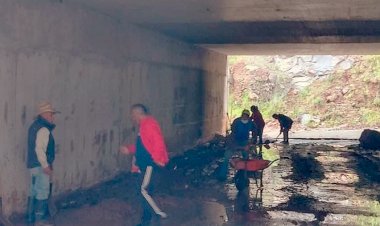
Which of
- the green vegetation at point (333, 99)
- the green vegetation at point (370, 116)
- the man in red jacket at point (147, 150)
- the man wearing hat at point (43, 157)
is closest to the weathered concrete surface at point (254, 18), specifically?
the man wearing hat at point (43, 157)

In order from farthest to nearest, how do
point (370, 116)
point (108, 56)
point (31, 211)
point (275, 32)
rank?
point (370, 116)
point (275, 32)
point (108, 56)
point (31, 211)

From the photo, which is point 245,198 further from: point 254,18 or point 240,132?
point 254,18

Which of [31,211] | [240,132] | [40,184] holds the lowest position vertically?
[31,211]

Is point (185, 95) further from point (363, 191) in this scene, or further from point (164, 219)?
point (164, 219)

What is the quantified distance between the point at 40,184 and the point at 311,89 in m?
35.2

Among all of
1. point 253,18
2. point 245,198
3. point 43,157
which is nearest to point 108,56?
point 253,18

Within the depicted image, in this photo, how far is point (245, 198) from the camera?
11680 millimetres

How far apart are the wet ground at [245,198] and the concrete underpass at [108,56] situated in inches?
34.7

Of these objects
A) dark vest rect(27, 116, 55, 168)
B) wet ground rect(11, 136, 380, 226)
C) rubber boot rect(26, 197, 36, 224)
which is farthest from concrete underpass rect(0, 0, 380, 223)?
wet ground rect(11, 136, 380, 226)

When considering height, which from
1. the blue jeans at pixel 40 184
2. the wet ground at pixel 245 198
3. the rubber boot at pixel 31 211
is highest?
the blue jeans at pixel 40 184

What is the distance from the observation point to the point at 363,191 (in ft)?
42.5

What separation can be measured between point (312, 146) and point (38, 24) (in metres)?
16.3

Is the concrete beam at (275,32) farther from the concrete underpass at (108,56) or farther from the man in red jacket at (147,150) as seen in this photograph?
the man in red jacket at (147,150)

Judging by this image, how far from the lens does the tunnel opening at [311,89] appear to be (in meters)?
39.1
